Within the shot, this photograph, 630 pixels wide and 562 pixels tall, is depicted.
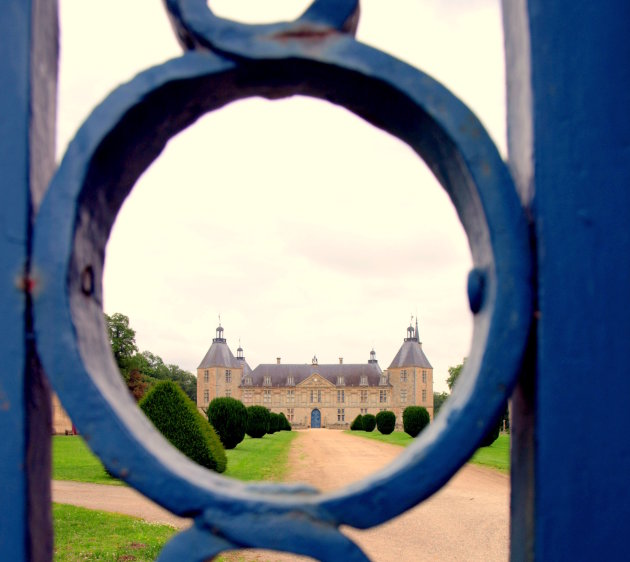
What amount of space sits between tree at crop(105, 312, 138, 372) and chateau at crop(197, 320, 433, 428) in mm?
21202

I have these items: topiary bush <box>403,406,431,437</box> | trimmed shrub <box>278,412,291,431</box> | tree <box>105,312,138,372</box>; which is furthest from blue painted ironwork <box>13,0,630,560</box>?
trimmed shrub <box>278,412,291,431</box>

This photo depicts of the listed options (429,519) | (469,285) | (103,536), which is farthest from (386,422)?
(469,285)

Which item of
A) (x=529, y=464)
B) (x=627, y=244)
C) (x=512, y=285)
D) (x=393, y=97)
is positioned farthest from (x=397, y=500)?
(x=393, y=97)

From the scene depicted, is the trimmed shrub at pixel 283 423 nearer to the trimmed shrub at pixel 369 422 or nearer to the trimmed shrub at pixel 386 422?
the trimmed shrub at pixel 369 422

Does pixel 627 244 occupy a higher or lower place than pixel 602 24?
lower

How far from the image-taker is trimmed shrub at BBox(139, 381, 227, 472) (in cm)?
1076

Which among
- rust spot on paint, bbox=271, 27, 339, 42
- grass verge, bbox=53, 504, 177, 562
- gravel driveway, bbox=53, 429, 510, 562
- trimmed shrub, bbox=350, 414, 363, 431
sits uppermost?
rust spot on paint, bbox=271, 27, 339, 42

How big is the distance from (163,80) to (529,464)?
728 mm

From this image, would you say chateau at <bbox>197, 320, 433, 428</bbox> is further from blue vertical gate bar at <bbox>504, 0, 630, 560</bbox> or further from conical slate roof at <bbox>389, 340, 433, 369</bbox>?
blue vertical gate bar at <bbox>504, 0, 630, 560</bbox>

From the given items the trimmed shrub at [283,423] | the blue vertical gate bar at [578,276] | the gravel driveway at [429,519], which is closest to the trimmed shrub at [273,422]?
→ the trimmed shrub at [283,423]

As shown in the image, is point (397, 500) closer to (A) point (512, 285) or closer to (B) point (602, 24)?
(A) point (512, 285)

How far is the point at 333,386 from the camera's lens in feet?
207

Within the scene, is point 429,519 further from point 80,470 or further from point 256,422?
point 256,422

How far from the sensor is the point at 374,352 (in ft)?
224
